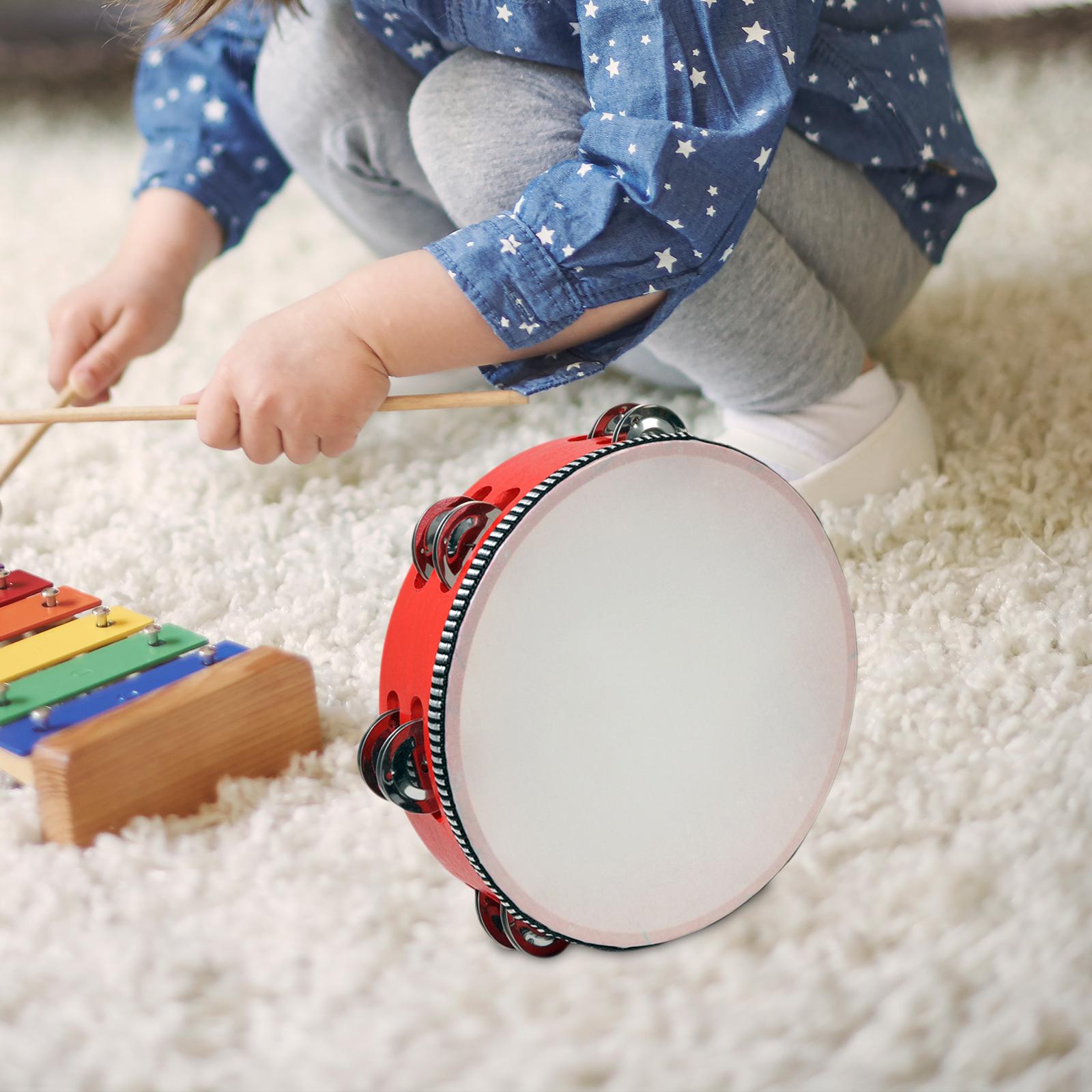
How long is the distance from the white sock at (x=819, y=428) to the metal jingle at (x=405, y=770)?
0.44 m

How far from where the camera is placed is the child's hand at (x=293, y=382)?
26.5 inches

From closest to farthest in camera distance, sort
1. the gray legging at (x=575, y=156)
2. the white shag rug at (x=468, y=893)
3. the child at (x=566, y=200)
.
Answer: the white shag rug at (x=468, y=893) < the child at (x=566, y=200) < the gray legging at (x=575, y=156)

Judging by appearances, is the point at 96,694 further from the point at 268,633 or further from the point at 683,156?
the point at 683,156

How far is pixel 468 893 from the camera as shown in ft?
1.88

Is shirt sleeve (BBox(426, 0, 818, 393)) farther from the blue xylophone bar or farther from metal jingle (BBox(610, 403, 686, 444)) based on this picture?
the blue xylophone bar

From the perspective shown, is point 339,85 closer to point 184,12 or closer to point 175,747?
point 184,12

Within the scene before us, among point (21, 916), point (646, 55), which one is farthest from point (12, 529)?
point (646, 55)

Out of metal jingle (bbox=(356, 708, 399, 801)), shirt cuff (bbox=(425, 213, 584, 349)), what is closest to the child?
shirt cuff (bbox=(425, 213, 584, 349))

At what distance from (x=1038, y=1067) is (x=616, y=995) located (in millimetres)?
167

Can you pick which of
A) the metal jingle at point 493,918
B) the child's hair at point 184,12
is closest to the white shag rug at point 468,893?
the metal jingle at point 493,918

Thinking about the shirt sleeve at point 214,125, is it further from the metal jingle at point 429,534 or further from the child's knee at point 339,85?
the metal jingle at point 429,534

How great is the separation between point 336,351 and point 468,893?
0.31 m

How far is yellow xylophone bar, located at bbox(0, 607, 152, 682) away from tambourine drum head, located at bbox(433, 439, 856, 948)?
0.28 metres

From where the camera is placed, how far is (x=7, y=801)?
2.10ft
